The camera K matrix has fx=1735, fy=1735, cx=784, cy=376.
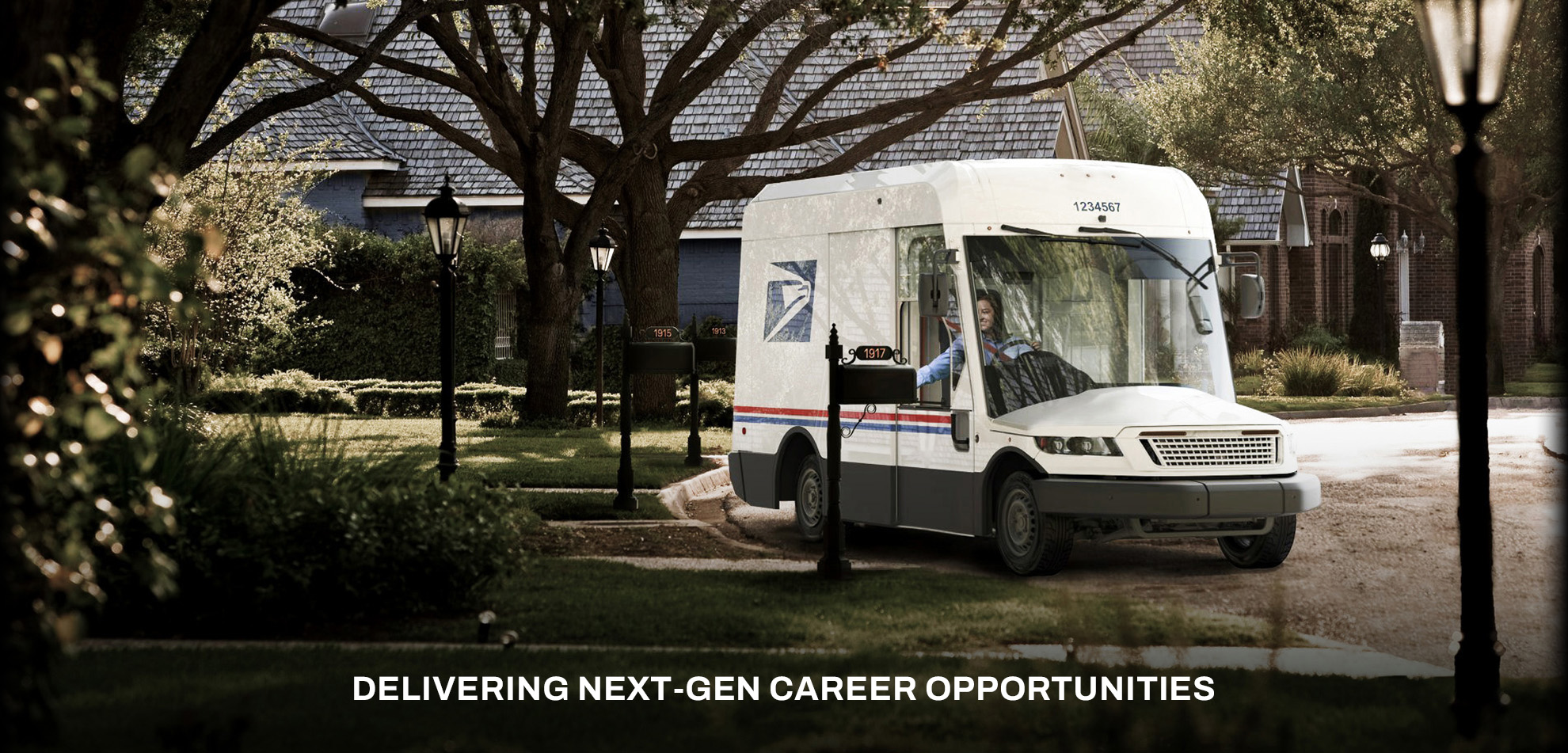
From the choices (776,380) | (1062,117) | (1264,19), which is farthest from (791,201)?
(1062,117)

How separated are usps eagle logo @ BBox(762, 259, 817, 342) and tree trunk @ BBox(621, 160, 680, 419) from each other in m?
10.7

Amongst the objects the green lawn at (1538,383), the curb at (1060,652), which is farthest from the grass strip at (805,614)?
the green lawn at (1538,383)

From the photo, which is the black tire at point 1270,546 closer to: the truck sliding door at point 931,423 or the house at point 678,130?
the truck sliding door at point 931,423

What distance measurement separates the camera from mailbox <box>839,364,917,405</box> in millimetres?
11688

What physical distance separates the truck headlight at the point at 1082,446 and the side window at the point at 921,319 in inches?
45.3

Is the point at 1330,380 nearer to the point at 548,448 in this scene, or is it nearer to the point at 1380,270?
the point at 1380,270

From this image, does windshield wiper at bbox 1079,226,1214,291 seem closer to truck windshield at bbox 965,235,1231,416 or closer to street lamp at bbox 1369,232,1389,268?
truck windshield at bbox 965,235,1231,416

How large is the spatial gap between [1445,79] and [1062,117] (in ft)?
94.9

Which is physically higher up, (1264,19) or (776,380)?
(1264,19)

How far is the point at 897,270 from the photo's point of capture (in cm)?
1351

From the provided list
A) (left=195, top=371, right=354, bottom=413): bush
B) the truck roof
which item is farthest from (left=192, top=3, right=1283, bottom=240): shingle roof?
the truck roof

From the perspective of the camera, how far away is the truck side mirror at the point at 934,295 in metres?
12.2

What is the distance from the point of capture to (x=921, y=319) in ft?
43.7

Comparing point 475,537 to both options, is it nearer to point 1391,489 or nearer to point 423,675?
→ point 423,675
